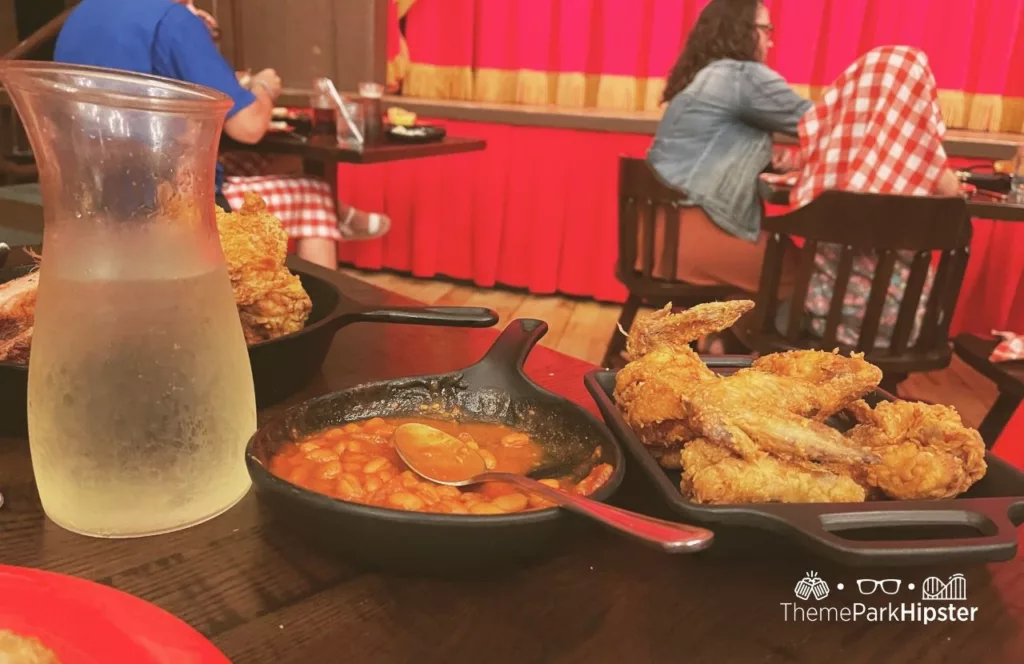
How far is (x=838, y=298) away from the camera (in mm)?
2078

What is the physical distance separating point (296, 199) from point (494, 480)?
2763mm

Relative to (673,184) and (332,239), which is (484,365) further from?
(332,239)

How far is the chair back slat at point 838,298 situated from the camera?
2.03m

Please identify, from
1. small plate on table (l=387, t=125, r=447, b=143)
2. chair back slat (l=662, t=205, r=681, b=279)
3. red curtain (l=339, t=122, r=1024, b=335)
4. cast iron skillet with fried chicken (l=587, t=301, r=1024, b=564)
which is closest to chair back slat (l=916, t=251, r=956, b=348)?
chair back slat (l=662, t=205, r=681, b=279)

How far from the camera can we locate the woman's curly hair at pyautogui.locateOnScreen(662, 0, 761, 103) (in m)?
2.83

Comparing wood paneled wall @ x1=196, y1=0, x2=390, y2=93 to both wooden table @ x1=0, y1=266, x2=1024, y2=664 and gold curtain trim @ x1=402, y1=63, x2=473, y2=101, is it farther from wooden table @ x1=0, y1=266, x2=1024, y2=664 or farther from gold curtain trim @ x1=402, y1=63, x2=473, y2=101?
wooden table @ x1=0, y1=266, x2=1024, y2=664

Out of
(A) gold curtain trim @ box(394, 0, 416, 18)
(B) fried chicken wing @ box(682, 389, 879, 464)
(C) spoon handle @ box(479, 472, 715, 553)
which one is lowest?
(C) spoon handle @ box(479, 472, 715, 553)

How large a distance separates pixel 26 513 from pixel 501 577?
1.23 ft

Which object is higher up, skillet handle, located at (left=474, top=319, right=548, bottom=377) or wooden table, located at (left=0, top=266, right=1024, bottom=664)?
skillet handle, located at (left=474, top=319, right=548, bottom=377)

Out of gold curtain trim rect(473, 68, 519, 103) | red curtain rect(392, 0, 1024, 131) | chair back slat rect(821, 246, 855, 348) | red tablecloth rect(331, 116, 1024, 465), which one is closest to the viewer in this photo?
chair back slat rect(821, 246, 855, 348)

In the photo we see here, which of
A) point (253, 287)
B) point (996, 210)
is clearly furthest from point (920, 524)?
point (996, 210)

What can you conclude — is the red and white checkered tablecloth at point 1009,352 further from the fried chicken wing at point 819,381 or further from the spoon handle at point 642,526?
the spoon handle at point 642,526

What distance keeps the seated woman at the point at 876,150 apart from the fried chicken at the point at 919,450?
154cm

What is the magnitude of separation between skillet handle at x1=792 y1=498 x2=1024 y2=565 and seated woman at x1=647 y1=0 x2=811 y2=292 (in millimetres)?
2146
